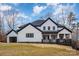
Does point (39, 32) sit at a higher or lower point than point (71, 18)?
lower

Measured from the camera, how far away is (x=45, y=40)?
5169 centimetres

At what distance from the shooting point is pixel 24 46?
169ft

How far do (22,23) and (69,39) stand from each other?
64cm

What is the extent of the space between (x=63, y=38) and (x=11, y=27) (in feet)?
2.26

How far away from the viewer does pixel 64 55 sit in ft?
169

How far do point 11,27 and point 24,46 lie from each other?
0.98 feet

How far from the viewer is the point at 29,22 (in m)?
51.7

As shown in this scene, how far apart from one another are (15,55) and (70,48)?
0.72 m

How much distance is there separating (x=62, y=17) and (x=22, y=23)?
0.53 metres

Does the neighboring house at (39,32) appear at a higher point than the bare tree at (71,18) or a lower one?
lower

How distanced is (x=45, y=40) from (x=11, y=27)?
474 millimetres

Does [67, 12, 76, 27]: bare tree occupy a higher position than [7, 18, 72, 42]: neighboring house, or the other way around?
[67, 12, 76, 27]: bare tree

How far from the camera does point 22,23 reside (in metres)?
51.7

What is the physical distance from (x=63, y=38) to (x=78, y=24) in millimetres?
268
